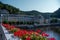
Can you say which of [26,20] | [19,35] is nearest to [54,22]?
[26,20]

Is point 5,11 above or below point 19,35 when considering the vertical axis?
below

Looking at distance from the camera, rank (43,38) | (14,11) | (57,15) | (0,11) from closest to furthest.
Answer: (43,38) < (0,11) < (14,11) < (57,15)

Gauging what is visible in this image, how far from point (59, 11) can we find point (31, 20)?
22.1m

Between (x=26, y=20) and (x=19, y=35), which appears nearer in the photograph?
(x=19, y=35)

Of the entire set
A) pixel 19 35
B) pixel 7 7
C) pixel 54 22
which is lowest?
pixel 54 22

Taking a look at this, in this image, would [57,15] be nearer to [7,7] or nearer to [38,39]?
[7,7]

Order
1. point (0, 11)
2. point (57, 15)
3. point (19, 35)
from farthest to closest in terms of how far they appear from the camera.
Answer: point (57, 15), point (0, 11), point (19, 35)

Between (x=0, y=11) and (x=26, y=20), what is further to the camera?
(x=0, y=11)

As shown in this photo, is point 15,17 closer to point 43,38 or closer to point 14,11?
point 14,11

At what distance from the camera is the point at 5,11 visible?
72.1 m

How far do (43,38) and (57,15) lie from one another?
268 feet

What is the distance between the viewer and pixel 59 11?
269 ft

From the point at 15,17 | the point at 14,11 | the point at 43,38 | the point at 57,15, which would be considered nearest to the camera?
the point at 43,38

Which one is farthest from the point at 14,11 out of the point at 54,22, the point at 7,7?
the point at 54,22
